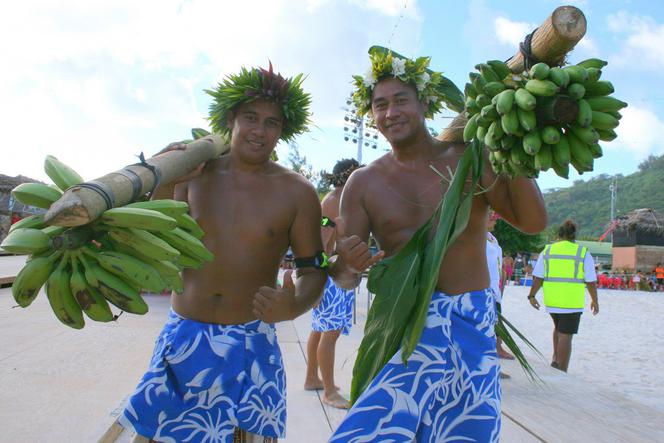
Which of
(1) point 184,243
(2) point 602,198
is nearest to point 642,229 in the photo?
(1) point 184,243

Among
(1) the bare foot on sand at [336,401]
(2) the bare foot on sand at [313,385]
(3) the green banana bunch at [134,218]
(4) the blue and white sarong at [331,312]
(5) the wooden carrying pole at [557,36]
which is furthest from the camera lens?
(2) the bare foot on sand at [313,385]

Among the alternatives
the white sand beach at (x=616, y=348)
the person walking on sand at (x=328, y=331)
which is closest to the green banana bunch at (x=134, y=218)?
the person walking on sand at (x=328, y=331)

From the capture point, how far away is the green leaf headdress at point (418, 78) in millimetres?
2574

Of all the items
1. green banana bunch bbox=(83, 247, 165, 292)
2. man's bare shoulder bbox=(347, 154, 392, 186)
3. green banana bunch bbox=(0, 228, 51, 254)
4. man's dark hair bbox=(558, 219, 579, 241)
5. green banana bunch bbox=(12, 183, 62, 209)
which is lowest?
green banana bunch bbox=(83, 247, 165, 292)

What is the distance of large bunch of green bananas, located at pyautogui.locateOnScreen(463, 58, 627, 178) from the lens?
5.45 feet

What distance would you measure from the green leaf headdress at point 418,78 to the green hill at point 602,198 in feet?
236

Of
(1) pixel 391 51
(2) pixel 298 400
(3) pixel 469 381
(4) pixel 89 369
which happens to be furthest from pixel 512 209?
(4) pixel 89 369

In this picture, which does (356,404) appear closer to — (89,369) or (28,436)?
(28,436)

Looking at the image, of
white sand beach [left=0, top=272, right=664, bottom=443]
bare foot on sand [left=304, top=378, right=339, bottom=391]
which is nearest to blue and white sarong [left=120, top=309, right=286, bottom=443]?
white sand beach [left=0, top=272, right=664, bottom=443]

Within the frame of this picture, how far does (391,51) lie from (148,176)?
135 cm

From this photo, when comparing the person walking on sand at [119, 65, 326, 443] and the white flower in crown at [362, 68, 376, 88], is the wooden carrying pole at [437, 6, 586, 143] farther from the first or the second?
the person walking on sand at [119, 65, 326, 443]

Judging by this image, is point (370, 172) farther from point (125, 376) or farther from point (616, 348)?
point (616, 348)

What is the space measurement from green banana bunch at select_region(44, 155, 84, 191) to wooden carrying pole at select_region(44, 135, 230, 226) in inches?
3.6

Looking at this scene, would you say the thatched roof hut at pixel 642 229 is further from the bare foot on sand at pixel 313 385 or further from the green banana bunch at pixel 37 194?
the green banana bunch at pixel 37 194
